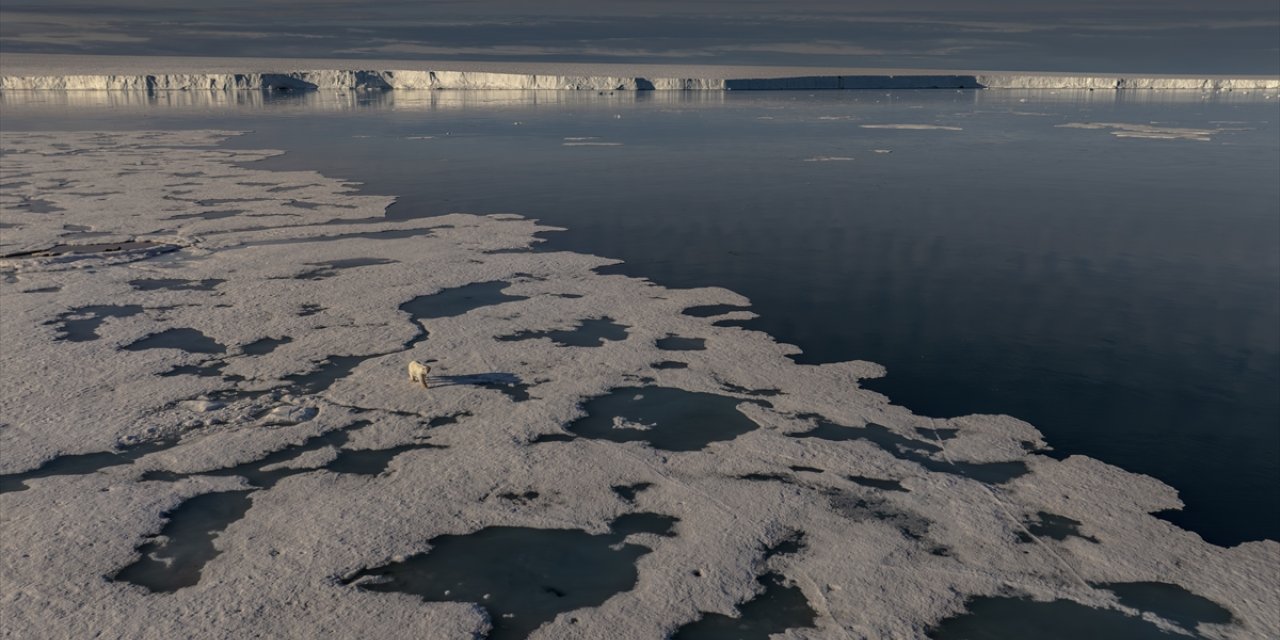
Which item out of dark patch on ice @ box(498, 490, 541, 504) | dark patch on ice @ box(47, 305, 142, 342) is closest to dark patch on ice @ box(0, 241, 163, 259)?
dark patch on ice @ box(47, 305, 142, 342)

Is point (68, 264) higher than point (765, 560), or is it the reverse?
point (68, 264)

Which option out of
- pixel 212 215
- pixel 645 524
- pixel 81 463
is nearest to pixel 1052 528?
pixel 645 524

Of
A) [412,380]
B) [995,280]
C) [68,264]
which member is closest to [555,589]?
[412,380]

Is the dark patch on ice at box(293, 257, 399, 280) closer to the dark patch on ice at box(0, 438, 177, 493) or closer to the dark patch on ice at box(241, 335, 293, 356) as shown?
the dark patch on ice at box(241, 335, 293, 356)

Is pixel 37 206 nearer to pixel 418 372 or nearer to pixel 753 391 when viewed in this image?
pixel 418 372

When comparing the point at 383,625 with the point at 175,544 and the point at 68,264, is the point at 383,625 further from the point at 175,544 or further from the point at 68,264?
the point at 68,264
